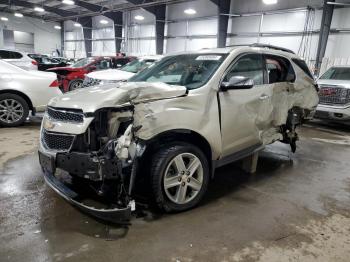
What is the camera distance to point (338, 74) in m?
8.80

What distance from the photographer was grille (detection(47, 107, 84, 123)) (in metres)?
2.59

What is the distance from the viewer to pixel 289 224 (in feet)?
9.71

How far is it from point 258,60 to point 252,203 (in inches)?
72.5

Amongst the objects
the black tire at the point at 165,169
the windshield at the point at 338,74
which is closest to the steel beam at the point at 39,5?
the windshield at the point at 338,74

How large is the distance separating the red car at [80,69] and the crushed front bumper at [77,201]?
9014mm

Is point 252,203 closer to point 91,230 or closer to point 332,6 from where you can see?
point 91,230

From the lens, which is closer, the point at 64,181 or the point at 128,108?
the point at 128,108

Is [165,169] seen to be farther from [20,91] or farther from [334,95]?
[334,95]

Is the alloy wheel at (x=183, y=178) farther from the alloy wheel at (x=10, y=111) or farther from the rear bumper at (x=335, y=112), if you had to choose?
the rear bumper at (x=335, y=112)

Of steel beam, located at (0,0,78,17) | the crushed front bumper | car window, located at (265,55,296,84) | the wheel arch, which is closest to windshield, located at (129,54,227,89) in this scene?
car window, located at (265,55,296,84)

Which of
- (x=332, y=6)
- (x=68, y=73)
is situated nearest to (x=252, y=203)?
(x=68, y=73)

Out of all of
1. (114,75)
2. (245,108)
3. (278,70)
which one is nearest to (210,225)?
(245,108)

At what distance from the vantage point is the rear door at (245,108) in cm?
329

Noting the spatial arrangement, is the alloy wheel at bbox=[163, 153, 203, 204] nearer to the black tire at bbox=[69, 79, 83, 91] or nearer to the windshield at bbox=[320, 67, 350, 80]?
the windshield at bbox=[320, 67, 350, 80]
